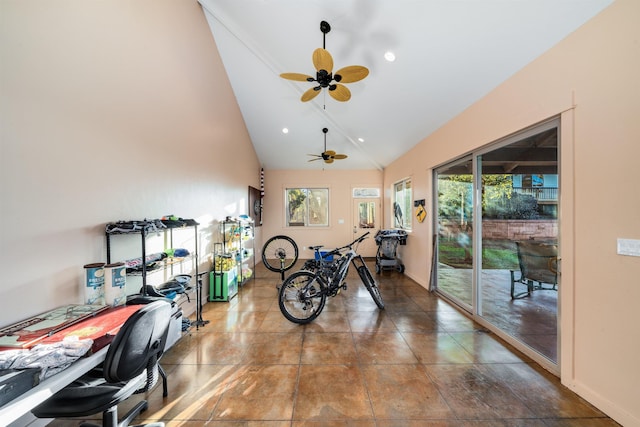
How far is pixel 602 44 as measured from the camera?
1.79 meters

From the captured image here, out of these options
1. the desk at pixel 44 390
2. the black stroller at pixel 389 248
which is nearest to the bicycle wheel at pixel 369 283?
the black stroller at pixel 389 248

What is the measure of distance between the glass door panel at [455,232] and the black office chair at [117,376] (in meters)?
3.87

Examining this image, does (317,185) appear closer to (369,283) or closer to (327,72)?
(369,283)

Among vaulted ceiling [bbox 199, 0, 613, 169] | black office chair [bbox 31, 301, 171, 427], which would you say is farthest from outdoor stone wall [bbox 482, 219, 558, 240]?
black office chair [bbox 31, 301, 171, 427]

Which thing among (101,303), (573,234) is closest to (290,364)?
(101,303)

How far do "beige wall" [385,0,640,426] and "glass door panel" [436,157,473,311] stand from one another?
147cm

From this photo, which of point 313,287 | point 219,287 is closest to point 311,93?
point 313,287

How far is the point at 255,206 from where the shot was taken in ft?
23.4

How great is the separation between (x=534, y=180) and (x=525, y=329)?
5.57 ft

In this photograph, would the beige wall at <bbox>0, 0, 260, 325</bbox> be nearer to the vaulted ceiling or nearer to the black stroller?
the vaulted ceiling

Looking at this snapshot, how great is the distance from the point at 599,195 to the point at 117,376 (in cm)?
338

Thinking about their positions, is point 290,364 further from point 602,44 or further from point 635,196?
point 602,44

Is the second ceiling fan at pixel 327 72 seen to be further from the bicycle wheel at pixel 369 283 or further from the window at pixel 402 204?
the window at pixel 402 204

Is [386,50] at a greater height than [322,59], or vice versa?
[386,50]
